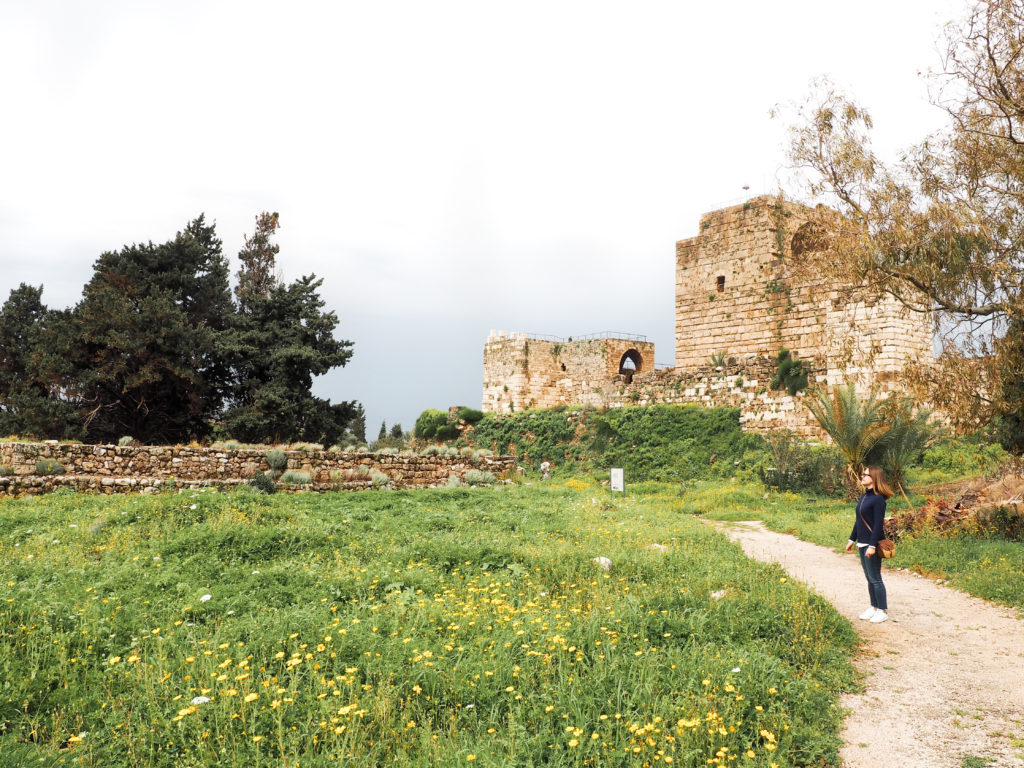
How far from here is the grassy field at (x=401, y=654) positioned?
11.9ft

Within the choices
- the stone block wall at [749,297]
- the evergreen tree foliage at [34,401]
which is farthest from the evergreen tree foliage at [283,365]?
the stone block wall at [749,297]

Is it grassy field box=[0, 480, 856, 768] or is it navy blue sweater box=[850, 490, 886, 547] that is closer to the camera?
grassy field box=[0, 480, 856, 768]

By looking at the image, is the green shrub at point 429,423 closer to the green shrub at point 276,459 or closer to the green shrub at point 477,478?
the green shrub at point 477,478

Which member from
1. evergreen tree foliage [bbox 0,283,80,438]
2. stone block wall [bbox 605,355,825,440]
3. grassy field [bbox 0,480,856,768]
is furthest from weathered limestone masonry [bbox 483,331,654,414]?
grassy field [bbox 0,480,856,768]

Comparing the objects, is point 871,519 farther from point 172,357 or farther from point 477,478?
point 172,357

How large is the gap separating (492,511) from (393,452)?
201 inches

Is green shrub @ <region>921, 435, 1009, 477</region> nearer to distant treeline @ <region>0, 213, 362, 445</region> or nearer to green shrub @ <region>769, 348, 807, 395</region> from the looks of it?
green shrub @ <region>769, 348, 807, 395</region>

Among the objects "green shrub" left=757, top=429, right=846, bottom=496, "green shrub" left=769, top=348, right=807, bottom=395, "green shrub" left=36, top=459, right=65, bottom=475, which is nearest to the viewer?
"green shrub" left=36, top=459, right=65, bottom=475

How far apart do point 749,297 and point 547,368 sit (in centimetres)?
1099

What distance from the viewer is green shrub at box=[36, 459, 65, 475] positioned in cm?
1186

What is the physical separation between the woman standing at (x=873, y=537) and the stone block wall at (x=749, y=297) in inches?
464

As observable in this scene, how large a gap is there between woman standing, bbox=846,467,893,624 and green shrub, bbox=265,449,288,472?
10658 mm

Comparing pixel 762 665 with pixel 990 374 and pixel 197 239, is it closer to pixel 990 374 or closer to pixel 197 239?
pixel 990 374

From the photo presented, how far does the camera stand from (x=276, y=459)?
13.5 metres
